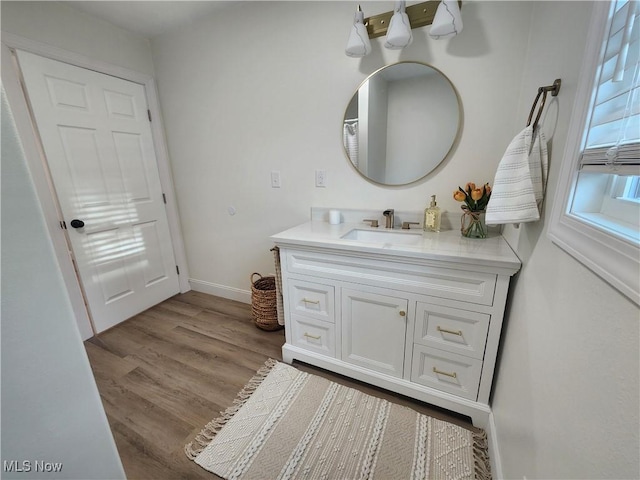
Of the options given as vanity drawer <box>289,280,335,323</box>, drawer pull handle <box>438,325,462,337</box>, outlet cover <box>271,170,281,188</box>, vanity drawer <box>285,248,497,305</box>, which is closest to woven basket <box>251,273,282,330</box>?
vanity drawer <box>289,280,335,323</box>

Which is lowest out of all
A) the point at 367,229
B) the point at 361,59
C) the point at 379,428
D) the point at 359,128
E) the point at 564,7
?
the point at 379,428

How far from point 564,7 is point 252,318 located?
2.43 meters

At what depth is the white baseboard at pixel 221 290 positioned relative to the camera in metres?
2.53

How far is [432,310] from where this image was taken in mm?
1248

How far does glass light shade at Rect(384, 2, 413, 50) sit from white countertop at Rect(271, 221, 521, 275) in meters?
1.00

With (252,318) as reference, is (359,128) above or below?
above

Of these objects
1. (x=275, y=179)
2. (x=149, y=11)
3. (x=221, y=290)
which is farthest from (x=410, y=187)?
(x=149, y=11)

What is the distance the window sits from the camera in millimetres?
501

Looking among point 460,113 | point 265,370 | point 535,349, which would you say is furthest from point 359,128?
point 265,370

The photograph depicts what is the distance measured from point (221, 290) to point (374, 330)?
1.77m

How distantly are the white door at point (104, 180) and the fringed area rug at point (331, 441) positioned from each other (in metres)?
1.53

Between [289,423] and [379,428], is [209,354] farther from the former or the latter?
[379,428]

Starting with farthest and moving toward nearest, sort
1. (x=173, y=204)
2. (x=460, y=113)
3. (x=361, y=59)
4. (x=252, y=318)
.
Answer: (x=173, y=204)
(x=252, y=318)
(x=361, y=59)
(x=460, y=113)

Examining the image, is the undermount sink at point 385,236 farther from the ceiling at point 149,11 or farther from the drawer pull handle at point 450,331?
the ceiling at point 149,11
